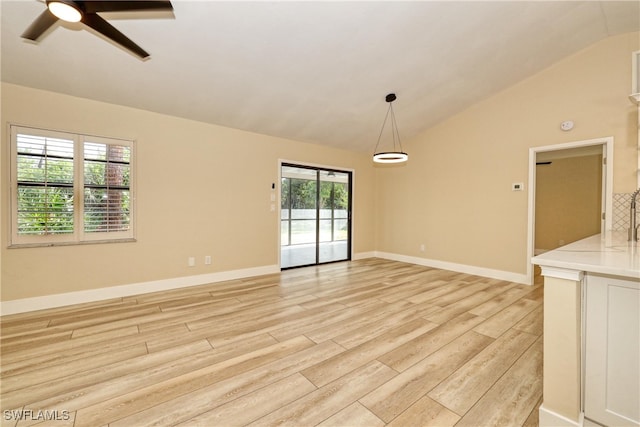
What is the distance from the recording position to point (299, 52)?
3.27 meters

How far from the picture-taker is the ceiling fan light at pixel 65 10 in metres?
1.81

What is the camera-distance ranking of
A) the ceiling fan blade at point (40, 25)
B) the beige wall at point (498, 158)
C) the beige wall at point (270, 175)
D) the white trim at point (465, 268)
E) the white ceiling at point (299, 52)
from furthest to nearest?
the white trim at point (465, 268) → the beige wall at point (498, 158) → the beige wall at point (270, 175) → the white ceiling at point (299, 52) → the ceiling fan blade at point (40, 25)

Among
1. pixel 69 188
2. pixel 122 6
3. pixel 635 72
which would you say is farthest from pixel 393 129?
pixel 69 188

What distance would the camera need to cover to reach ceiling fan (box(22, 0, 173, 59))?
1.84 metres

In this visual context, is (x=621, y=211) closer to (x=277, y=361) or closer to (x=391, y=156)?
(x=391, y=156)

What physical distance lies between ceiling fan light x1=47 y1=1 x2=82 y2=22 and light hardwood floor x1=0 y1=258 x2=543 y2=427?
265 centimetres

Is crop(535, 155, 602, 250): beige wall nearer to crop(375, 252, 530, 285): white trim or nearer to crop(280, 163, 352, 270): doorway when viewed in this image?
crop(375, 252, 530, 285): white trim

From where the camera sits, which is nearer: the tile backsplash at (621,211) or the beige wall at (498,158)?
the tile backsplash at (621,211)

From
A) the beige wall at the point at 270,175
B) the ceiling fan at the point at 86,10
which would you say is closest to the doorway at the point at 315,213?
the beige wall at the point at 270,175

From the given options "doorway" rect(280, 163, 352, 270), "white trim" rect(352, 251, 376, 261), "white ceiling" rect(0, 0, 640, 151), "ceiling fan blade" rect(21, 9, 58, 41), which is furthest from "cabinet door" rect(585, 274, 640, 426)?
"white trim" rect(352, 251, 376, 261)

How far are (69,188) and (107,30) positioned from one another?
229 cm

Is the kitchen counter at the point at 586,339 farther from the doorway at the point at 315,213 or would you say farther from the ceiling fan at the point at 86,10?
the doorway at the point at 315,213

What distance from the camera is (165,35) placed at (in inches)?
109

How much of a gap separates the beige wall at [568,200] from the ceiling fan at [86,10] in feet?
29.6
